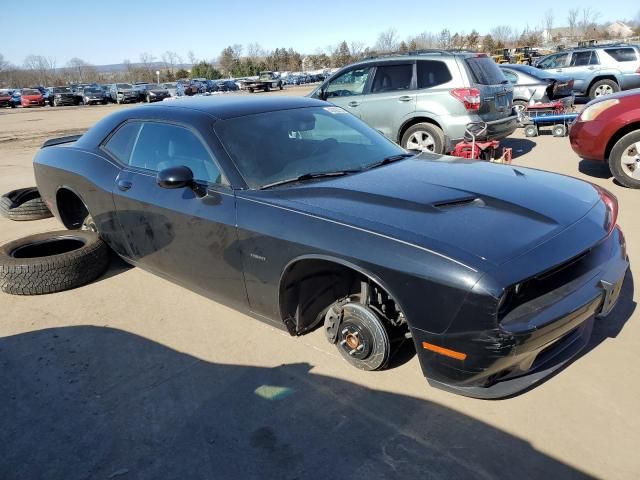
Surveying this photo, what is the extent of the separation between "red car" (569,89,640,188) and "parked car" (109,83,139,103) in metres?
38.1

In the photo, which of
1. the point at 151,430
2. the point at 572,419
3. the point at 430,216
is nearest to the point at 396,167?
the point at 430,216

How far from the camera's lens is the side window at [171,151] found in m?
3.33

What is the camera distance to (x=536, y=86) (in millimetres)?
12977

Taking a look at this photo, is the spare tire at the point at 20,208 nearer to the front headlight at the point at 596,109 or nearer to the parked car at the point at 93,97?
the front headlight at the point at 596,109

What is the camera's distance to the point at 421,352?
241cm

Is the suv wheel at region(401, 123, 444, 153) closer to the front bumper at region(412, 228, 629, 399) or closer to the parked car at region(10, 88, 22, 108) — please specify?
the front bumper at region(412, 228, 629, 399)

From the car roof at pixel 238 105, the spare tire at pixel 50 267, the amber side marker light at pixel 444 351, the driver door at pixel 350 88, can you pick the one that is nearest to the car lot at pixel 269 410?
the amber side marker light at pixel 444 351

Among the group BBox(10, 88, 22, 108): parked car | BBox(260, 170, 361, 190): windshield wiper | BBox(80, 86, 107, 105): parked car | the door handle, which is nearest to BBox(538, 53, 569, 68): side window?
BBox(260, 170, 361, 190): windshield wiper

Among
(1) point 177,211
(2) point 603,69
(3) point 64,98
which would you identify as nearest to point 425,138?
(1) point 177,211

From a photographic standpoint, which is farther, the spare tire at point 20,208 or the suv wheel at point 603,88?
the suv wheel at point 603,88

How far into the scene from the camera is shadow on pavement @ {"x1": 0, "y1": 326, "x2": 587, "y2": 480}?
2256 millimetres

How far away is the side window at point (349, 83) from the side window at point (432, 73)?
1.00 m

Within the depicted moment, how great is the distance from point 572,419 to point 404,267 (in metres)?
1.15

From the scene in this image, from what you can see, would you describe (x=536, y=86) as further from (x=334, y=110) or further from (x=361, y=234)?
(x=361, y=234)
